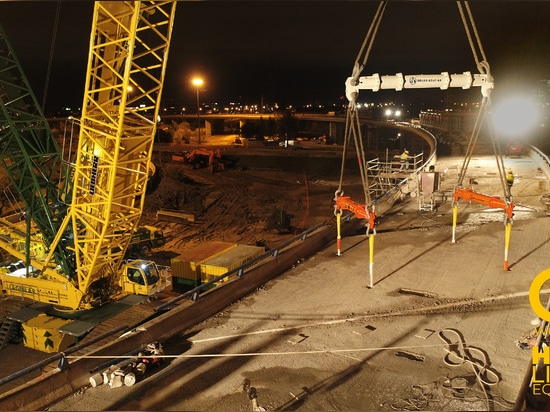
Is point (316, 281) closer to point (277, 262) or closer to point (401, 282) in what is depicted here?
point (277, 262)

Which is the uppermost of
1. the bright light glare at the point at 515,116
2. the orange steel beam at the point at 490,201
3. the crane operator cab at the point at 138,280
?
the bright light glare at the point at 515,116

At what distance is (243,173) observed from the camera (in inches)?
2178

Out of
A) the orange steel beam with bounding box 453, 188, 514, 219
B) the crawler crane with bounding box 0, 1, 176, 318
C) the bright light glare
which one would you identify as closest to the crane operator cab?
the crawler crane with bounding box 0, 1, 176, 318

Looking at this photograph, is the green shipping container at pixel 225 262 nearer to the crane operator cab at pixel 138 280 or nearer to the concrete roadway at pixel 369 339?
the crane operator cab at pixel 138 280

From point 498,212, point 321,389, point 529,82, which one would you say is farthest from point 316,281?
point 529,82

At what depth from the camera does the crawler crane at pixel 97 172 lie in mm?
13438

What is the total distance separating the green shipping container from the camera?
57.4 ft

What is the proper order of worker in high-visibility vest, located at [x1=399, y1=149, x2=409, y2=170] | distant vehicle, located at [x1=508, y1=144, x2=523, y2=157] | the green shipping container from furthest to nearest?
1. distant vehicle, located at [x1=508, y1=144, x2=523, y2=157]
2. worker in high-visibility vest, located at [x1=399, y1=149, x2=409, y2=170]
3. the green shipping container

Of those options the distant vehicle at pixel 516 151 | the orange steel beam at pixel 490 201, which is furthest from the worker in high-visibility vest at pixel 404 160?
the distant vehicle at pixel 516 151

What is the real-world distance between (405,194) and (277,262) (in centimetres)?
1272

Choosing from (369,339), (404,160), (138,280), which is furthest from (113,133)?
(404,160)

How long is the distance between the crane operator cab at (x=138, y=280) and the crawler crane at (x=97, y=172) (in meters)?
0.04

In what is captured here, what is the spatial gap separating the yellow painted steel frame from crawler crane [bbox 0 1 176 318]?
3 cm

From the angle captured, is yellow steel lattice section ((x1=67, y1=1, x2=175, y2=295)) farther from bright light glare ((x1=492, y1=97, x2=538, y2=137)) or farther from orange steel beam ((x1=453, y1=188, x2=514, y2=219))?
bright light glare ((x1=492, y1=97, x2=538, y2=137))
